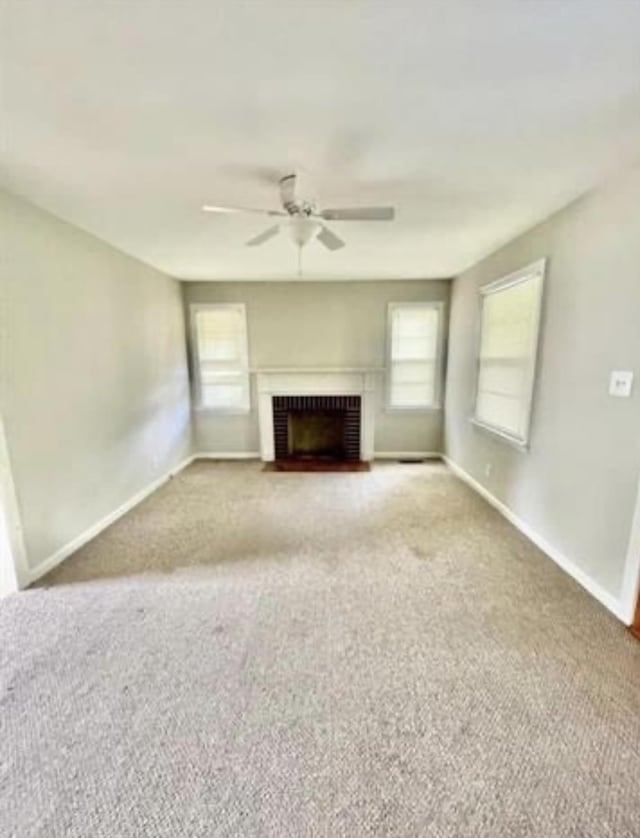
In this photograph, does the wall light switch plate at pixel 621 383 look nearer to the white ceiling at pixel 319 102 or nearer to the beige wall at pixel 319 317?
the white ceiling at pixel 319 102

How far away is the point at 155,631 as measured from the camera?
6.82 ft

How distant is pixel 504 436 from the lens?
3498mm

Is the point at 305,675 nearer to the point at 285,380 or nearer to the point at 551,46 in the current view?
the point at 551,46

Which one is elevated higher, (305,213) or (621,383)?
(305,213)

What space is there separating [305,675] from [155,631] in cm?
84

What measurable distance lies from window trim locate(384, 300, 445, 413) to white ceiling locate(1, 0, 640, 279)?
2.40 meters

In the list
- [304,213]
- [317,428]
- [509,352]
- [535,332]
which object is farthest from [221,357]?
[535,332]

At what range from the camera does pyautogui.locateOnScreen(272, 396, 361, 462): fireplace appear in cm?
525

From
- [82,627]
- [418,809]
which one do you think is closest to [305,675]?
[418,809]

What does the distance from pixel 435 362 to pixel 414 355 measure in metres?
0.29

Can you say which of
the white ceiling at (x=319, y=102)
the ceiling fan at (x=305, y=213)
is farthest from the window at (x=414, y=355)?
the ceiling fan at (x=305, y=213)

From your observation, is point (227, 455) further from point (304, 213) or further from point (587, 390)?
point (587, 390)

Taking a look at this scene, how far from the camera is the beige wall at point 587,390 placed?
213 cm

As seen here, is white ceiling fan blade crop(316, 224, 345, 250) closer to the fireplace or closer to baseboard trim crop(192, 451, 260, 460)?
the fireplace
